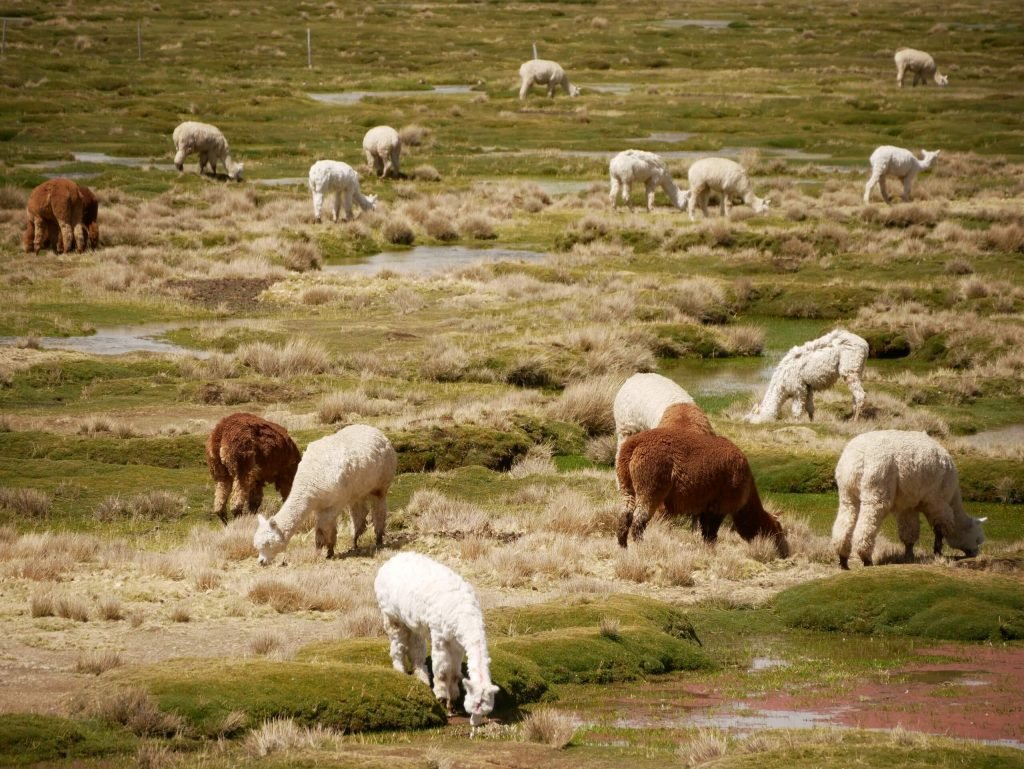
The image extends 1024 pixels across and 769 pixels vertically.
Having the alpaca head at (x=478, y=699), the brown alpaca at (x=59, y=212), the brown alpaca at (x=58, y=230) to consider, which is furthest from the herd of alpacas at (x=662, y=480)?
the brown alpaca at (x=58, y=230)

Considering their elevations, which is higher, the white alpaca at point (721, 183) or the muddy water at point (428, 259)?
the white alpaca at point (721, 183)

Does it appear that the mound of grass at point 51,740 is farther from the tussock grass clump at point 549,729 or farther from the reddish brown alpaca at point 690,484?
the reddish brown alpaca at point 690,484

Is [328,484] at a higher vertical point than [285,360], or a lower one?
higher

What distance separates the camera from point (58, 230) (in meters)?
42.1

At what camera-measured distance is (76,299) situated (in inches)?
1438

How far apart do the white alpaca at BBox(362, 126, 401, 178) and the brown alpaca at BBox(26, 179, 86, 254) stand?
15698 mm

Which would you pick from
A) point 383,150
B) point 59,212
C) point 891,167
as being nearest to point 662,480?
point 59,212

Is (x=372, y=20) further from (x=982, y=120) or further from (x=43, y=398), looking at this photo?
(x=43, y=398)

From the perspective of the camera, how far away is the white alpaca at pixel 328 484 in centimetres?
1756

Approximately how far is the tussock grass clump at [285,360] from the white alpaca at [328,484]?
1131 centimetres

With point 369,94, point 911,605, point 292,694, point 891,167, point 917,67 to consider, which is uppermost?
point 917,67

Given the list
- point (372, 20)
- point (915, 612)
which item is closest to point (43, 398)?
point (915, 612)

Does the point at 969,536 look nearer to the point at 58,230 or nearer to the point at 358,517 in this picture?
the point at 358,517

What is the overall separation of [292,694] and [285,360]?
18627mm
